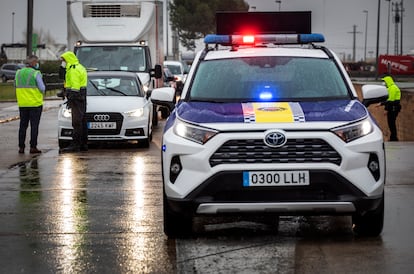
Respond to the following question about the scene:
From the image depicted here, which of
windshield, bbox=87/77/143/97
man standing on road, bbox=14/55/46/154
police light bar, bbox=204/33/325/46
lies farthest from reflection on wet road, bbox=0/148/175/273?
windshield, bbox=87/77/143/97

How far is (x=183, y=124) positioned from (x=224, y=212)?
81cm

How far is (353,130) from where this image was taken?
8.06 metres

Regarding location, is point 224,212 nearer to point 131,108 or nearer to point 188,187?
point 188,187

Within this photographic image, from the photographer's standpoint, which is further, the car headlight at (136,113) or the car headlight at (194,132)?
the car headlight at (136,113)

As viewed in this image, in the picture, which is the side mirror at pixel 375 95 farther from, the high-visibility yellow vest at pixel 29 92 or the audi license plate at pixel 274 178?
the high-visibility yellow vest at pixel 29 92

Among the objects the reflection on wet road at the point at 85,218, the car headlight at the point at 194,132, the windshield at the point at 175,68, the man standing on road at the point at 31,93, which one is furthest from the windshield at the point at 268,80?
the windshield at the point at 175,68

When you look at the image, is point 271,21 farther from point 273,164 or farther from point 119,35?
point 119,35

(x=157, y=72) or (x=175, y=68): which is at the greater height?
(x=157, y=72)

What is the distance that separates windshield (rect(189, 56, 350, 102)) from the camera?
9.03 meters

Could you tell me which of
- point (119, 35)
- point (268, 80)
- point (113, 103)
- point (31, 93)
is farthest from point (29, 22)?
point (268, 80)

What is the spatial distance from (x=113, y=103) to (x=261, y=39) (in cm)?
851

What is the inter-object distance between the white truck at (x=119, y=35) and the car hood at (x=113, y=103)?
400cm

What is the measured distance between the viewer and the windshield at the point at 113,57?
77.4 feet

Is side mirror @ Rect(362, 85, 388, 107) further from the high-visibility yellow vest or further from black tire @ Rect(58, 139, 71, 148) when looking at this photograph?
black tire @ Rect(58, 139, 71, 148)
